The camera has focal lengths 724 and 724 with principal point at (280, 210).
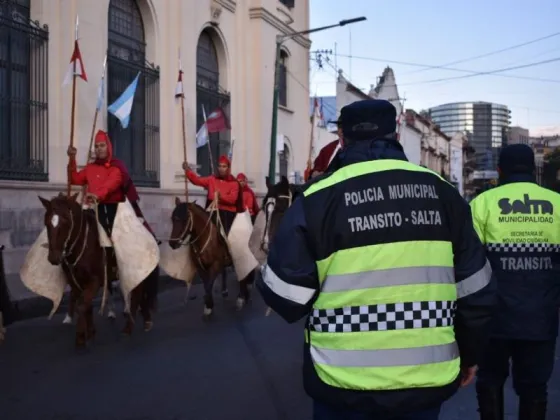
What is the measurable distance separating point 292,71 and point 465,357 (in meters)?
25.3

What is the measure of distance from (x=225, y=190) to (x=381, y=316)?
998cm

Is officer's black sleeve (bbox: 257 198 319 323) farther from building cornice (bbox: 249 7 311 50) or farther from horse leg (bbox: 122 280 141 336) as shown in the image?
building cornice (bbox: 249 7 311 50)

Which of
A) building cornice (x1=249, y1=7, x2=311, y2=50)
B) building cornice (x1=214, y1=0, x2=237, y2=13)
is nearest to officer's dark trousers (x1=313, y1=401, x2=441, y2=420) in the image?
building cornice (x1=214, y1=0, x2=237, y2=13)

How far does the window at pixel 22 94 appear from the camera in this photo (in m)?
12.9

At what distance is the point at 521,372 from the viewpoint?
436 centimetres

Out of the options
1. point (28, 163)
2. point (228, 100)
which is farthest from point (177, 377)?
point (228, 100)

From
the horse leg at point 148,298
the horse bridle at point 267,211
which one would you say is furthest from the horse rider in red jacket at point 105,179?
the horse bridle at point 267,211

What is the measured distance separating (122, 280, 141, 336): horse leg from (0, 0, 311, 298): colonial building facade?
4.17m

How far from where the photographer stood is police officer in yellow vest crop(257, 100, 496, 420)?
2613 millimetres

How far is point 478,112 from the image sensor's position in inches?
6314

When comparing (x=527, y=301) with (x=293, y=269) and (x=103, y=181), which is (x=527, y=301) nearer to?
(x=293, y=269)

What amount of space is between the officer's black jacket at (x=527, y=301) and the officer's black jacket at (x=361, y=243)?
149 cm

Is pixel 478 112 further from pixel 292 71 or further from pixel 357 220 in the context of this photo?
pixel 357 220

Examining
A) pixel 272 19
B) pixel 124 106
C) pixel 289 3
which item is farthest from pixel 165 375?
pixel 289 3
